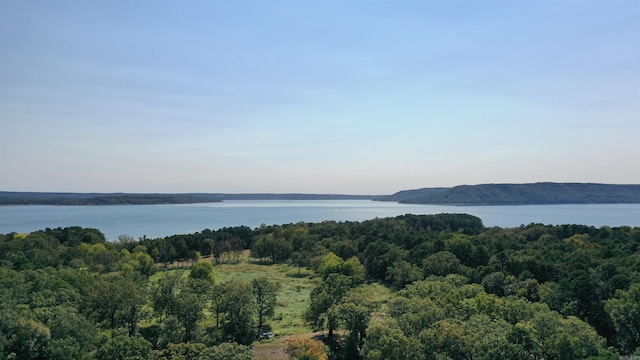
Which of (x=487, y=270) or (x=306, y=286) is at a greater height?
(x=487, y=270)

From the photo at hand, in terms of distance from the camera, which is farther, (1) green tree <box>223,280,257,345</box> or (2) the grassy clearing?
(2) the grassy clearing

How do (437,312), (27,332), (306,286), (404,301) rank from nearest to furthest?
1. (27,332)
2. (437,312)
3. (404,301)
4. (306,286)

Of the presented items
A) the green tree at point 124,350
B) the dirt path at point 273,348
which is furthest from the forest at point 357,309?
the dirt path at point 273,348

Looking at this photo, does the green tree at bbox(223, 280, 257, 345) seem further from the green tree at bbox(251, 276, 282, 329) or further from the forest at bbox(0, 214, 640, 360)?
the green tree at bbox(251, 276, 282, 329)

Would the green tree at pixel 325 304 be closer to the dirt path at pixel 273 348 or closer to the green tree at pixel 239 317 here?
the dirt path at pixel 273 348

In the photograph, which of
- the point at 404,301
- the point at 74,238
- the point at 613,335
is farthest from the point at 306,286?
the point at 74,238

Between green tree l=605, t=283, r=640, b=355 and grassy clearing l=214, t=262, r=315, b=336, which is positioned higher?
green tree l=605, t=283, r=640, b=355

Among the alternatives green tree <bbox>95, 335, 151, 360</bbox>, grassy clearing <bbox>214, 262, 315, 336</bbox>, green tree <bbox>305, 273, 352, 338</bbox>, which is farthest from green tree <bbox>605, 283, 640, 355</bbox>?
green tree <bbox>95, 335, 151, 360</bbox>

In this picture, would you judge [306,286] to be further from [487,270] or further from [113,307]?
[113,307]

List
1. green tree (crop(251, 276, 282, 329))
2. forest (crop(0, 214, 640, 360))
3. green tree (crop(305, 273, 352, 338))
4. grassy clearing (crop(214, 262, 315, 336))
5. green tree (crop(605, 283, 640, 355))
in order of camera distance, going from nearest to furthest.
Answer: forest (crop(0, 214, 640, 360)) → green tree (crop(605, 283, 640, 355)) → green tree (crop(305, 273, 352, 338)) → green tree (crop(251, 276, 282, 329)) → grassy clearing (crop(214, 262, 315, 336))
